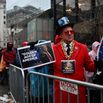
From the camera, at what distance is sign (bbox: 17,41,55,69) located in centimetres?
621

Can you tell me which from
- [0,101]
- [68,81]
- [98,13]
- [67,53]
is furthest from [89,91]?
[98,13]

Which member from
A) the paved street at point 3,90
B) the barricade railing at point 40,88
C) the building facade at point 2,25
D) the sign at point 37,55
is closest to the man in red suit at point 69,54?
the barricade railing at point 40,88

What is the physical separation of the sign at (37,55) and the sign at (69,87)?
96 cm

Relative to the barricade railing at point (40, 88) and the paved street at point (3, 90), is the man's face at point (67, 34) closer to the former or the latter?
the barricade railing at point (40, 88)

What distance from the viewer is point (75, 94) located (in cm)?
484

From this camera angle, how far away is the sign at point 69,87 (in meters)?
4.68

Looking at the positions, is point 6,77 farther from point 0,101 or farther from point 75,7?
point 75,7

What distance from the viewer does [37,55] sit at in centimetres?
655

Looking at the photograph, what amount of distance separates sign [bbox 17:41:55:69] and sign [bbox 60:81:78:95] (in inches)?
37.8

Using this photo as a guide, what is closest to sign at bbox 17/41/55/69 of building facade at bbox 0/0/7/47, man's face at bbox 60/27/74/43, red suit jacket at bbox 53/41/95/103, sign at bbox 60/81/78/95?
red suit jacket at bbox 53/41/95/103

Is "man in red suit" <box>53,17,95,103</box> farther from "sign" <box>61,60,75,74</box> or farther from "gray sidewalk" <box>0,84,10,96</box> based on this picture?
"gray sidewalk" <box>0,84,10,96</box>

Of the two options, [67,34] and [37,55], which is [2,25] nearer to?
[37,55]

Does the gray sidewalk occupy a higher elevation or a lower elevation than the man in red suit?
lower

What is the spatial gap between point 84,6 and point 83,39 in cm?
301
